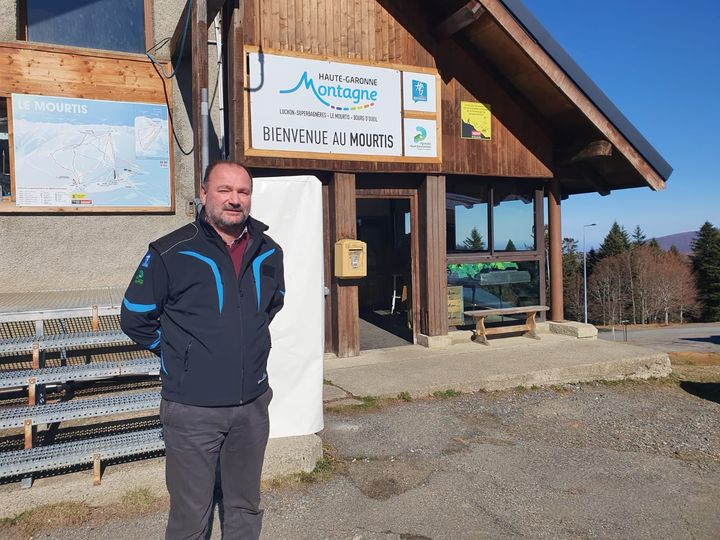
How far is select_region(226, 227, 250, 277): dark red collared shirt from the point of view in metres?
2.79

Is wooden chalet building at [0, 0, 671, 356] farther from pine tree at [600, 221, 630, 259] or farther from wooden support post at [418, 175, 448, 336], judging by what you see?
pine tree at [600, 221, 630, 259]

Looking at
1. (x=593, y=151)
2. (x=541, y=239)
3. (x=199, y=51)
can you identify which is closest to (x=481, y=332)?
(x=541, y=239)

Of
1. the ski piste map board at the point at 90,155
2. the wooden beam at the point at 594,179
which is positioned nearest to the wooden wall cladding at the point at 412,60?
the wooden beam at the point at 594,179

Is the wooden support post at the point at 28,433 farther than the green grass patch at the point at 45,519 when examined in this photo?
Yes

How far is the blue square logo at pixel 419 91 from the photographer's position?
842 centimetres

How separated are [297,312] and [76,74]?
18.0 feet

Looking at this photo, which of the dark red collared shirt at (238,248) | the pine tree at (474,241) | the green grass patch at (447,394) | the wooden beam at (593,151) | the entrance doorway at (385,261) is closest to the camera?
the dark red collared shirt at (238,248)

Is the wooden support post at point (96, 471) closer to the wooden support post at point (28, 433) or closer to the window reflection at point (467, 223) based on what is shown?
the wooden support post at point (28, 433)

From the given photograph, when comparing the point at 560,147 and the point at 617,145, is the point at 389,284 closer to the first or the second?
the point at 560,147

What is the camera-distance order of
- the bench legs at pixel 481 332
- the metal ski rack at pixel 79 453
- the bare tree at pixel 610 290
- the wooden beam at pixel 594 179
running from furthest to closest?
the bare tree at pixel 610 290, the wooden beam at pixel 594 179, the bench legs at pixel 481 332, the metal ski rack at pixel 79 453

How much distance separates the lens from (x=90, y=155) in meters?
7.48

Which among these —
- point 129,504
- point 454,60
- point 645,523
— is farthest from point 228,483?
point 454,60

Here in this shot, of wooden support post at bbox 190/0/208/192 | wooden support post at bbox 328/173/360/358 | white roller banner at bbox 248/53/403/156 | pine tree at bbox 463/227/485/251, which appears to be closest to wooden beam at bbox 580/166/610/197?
pine tree at bbox 463/227/485/251

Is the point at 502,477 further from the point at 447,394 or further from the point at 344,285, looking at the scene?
the point at 344,285
